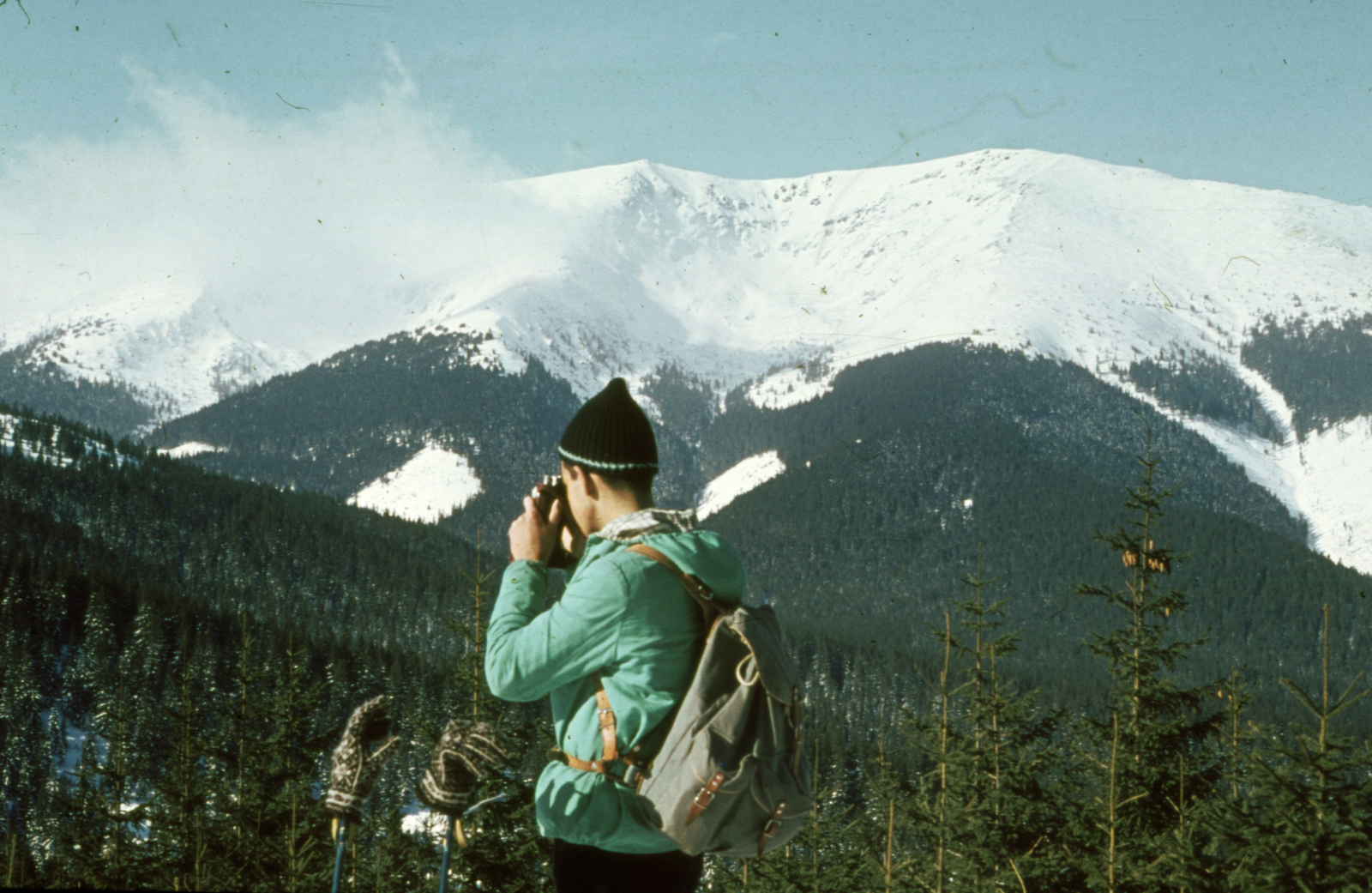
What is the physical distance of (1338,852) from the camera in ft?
28.7

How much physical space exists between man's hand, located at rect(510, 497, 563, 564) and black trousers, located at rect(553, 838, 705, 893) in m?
0.96

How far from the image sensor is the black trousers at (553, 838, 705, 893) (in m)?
3.64

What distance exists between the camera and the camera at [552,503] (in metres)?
3.85

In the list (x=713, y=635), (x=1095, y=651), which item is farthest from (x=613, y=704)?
(x=1095, y=651)

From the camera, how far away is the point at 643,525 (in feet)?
12.0

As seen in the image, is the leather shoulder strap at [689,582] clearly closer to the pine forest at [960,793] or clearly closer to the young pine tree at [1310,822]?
the pine forest at [960,793]

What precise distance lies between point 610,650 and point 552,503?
2.09 feet

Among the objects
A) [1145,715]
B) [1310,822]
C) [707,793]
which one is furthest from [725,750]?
[1145,715]

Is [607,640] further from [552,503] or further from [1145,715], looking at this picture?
[1145,715]

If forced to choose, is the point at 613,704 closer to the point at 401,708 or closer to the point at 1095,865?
the point at 1095,865

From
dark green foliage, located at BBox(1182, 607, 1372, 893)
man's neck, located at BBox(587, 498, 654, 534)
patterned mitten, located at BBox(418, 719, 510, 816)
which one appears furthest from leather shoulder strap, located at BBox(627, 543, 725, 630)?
dark green foliage, located at BBox(1182, 607, 1372, 893)

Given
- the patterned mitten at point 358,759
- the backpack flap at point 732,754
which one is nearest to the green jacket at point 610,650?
the backpack flap at point 732,754

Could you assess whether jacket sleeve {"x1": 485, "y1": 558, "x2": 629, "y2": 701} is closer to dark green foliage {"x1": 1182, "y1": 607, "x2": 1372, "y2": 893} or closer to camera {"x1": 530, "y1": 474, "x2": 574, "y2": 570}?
camera {"x1": 530, "y1": 474, "x2": 574, "y2": 570}

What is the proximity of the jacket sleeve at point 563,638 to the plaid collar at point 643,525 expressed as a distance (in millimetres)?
160
